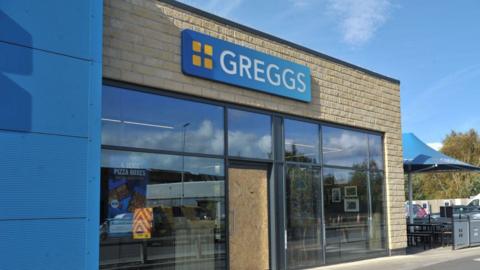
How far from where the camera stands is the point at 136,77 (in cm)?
927

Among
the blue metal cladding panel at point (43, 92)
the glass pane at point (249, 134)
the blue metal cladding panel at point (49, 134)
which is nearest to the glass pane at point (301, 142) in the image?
the glass pane at point (249, 134)

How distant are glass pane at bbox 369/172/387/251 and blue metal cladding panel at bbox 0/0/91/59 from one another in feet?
31.9

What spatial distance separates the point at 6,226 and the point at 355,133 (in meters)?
10.1

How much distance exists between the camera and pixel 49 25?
7.22 meters

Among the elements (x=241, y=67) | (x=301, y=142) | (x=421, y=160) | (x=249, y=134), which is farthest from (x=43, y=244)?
(x=421, y=160)

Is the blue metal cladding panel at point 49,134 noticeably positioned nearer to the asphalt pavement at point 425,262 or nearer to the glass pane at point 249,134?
the glass pane at point 249,134

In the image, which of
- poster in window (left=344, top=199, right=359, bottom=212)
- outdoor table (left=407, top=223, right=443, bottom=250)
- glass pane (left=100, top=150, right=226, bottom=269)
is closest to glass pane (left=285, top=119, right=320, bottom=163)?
poster in window (left=344, top=199, right=359, bottom=212)

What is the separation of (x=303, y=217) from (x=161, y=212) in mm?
4182

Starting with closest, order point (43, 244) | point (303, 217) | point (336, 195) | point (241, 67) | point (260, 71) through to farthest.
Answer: point (43, 244) < point (241, 67) < point (260, 71) < point (303, 217) < point (336, 195)

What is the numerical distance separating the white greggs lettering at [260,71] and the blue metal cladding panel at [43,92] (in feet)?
12.5

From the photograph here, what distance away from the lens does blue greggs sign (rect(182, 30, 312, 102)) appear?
33.6 ft

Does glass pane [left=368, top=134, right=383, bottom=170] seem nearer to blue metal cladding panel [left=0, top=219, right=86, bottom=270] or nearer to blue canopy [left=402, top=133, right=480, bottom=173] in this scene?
blue canopy [left=402, top=133, right=480, bottom=173]

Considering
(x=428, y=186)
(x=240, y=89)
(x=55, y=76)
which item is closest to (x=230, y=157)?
(x=240, y=89)

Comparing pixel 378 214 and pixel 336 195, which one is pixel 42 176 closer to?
pixel 336 195
